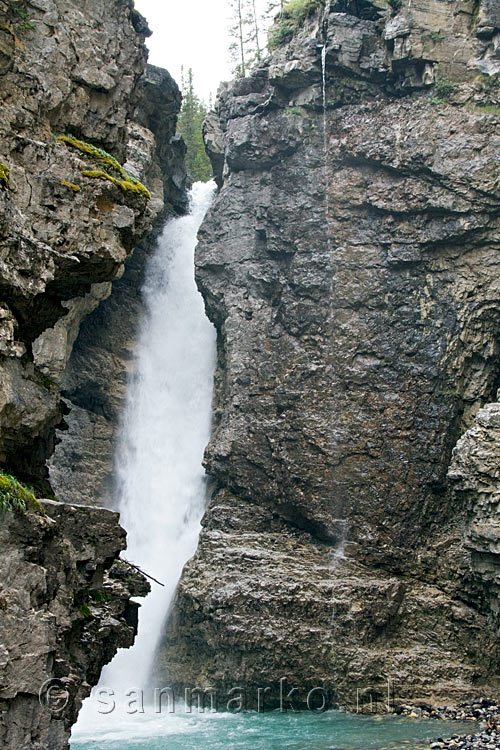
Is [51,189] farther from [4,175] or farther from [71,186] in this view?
[4,175]

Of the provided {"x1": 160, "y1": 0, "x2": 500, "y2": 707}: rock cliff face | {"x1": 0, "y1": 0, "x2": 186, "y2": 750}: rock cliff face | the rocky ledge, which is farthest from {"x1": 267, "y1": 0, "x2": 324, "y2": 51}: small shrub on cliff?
the rocky ledge

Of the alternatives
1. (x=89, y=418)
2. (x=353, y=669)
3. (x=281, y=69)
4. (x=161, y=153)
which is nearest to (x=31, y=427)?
(x=353, y=669)

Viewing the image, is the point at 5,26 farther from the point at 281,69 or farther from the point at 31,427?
the point at 281,69

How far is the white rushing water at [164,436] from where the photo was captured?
78.9 ft

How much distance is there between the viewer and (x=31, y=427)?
Result: 9.66m

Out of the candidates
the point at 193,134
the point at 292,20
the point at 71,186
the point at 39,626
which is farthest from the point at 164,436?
the point at 193,134

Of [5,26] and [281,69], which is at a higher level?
[281,69]

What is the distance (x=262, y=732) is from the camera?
18172 mm

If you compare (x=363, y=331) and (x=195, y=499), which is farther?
(x=195, y=499)

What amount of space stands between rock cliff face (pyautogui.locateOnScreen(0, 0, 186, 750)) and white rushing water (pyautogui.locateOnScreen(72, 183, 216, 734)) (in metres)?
10.0

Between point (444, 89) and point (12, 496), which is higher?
point (444, 89)

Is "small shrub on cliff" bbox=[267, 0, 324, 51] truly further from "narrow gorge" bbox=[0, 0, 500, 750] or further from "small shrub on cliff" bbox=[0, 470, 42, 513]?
"small shrub on cliff" bbox=[0, 470, 42, 513]

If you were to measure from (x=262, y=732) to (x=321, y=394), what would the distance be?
10.4 meters

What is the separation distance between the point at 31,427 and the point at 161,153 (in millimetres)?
24467
